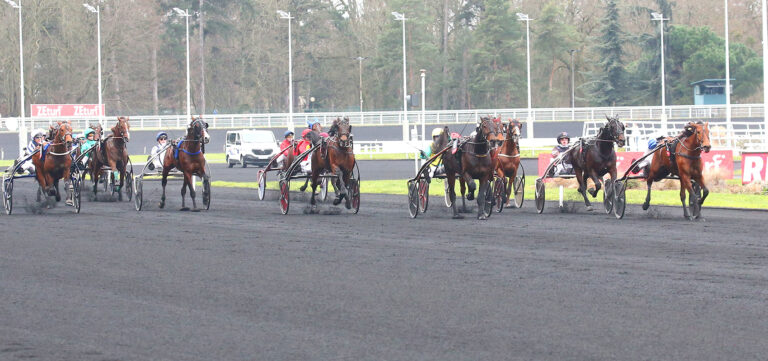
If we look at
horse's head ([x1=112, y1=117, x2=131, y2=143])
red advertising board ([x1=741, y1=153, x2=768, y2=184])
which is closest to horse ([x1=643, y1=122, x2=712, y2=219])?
red advertising board ([x1=741, y1=153, x2=768, y2=184])

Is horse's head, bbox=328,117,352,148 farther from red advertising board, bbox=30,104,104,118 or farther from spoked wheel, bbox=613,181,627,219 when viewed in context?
red advertising board, bbox=30,104,104,118

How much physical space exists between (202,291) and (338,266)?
209 centimetres

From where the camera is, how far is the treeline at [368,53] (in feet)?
234

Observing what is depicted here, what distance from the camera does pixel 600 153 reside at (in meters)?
18.5

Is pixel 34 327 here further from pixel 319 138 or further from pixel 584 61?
pixel 584 61

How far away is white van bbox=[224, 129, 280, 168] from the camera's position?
148ft

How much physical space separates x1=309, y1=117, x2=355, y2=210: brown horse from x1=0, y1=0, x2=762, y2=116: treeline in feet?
175

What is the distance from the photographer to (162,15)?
79.5m

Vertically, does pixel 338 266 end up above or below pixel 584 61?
below

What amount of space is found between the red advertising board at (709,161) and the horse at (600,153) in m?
6.94

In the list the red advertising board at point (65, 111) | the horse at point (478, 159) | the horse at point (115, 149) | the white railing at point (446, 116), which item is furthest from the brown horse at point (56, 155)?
the white railing at point (446, 116)

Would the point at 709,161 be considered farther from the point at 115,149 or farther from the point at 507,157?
the point at 115,149

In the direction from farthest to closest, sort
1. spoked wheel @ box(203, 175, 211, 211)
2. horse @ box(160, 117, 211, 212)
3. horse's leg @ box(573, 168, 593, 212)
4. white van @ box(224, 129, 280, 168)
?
white van @ box(224, 129, 280, 168), spoked wheel @ box(203, 175, 211, 211), horse @ box(160, 117, 211, 212), horse's leg @ box(573, 168, 593, 212)

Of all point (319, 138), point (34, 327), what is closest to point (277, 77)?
point (319, 138)
